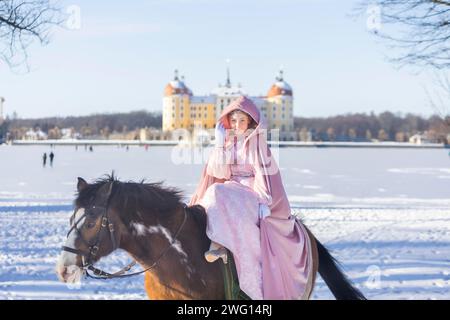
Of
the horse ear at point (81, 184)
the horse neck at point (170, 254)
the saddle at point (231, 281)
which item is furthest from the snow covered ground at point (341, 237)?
the horse ear at point (81, 184)

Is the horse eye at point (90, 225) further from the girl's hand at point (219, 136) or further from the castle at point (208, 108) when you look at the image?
the castle at point (208, 108)

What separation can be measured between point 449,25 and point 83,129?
4269cm

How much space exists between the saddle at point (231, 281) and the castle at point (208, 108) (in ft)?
148

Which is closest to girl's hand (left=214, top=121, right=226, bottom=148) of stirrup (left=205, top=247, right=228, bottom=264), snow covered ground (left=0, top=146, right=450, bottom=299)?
snow covered ground (left=0, top=146, right=450, bottom=299)

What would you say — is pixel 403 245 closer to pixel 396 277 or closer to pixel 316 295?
pixel 396 277


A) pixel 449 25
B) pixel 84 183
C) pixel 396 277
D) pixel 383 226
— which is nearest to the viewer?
pixel 84 183

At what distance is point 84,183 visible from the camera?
9.11ft

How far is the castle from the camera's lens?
5238 cm

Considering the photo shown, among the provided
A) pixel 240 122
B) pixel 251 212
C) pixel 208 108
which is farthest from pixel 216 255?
pixel 208 108

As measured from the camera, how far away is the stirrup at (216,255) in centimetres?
296

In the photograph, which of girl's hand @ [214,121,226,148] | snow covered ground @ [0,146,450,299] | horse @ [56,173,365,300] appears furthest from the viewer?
snow covered ground @ [0,146,450,299]

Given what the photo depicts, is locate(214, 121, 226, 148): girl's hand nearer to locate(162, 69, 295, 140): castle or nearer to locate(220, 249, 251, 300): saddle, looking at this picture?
locate(220, 249, 251, 300): saddle

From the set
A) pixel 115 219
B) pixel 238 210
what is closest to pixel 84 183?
pixel 115 219

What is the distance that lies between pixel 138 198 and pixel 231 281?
27.8 inches
